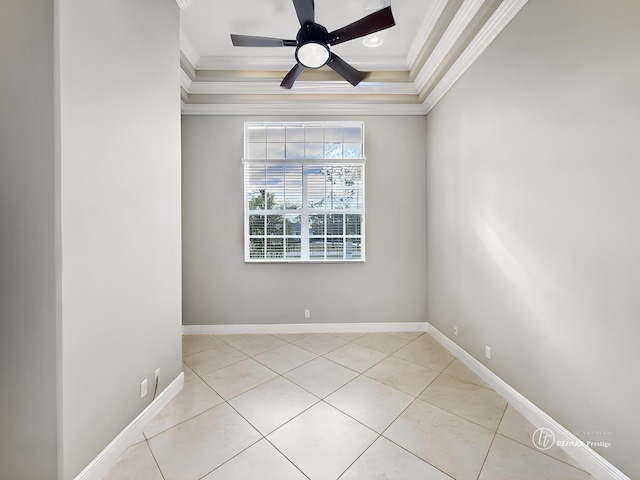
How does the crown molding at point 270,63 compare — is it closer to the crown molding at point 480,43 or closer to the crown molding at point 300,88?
the crown molding at point 300,88

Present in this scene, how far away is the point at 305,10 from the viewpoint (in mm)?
1853

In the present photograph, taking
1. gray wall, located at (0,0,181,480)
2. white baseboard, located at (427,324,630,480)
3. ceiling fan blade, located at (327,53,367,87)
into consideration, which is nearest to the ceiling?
ceiling fan blade, located at (327,53,367,87)

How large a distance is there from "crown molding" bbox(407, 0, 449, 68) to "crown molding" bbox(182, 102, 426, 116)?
1.74ft

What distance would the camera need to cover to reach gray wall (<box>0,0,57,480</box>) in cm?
115

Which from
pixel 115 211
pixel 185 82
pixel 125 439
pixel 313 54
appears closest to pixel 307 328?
pixel 125 439

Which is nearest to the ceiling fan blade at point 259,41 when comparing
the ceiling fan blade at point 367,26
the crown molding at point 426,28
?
the ceiling fan blade at point 367,26

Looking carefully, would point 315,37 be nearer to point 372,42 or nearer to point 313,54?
point 313,54

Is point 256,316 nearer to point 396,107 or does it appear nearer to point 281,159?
point 281,159

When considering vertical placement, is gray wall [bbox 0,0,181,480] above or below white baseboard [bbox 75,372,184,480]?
above

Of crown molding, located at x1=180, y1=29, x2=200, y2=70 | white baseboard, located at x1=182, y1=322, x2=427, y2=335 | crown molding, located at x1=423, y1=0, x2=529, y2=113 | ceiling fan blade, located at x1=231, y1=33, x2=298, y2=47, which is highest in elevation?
crown molding, located at x1=180, y1=29, x2=200, y2=70

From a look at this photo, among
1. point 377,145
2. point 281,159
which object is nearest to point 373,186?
point 377,145

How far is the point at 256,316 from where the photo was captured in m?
3.47

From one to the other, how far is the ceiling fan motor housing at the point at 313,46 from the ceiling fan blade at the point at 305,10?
41 millimetres

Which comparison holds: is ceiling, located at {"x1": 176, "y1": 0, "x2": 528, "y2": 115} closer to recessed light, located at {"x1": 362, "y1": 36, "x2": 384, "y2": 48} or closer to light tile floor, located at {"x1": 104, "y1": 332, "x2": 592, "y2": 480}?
recessed light, located at {"x1": 362, "y1": 36, "x2": 384, "y2": 48}
